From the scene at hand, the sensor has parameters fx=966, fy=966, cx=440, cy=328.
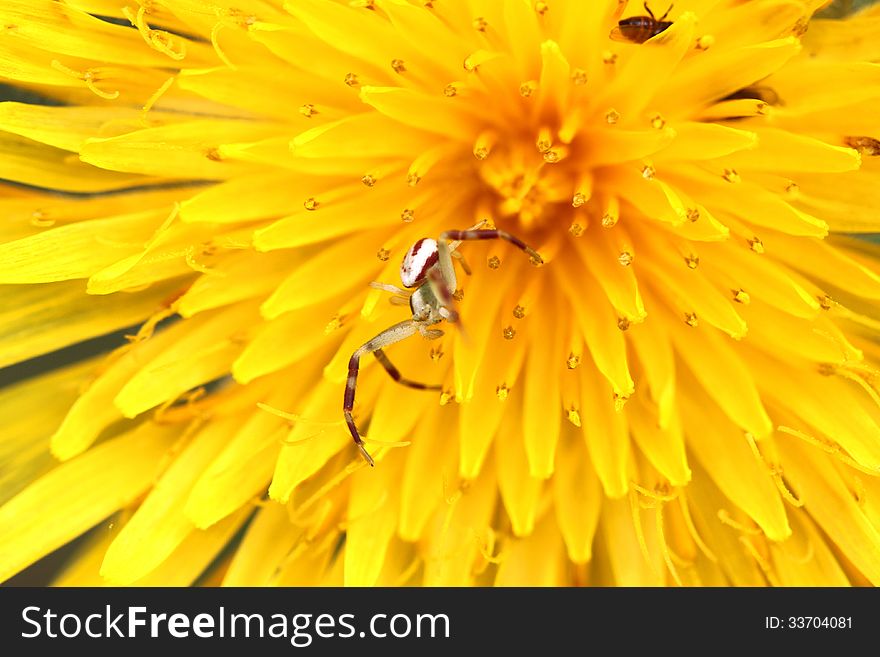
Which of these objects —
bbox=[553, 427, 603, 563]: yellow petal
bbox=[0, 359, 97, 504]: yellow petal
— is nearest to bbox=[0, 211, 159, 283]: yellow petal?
bbox=[0, 359, 97, 504]: yellow petal

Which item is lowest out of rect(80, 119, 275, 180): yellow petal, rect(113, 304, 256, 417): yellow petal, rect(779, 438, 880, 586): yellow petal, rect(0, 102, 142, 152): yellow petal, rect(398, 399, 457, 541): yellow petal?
rect(779, 438, 880, 586): yellow petal

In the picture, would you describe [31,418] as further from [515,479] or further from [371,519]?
[515,479]

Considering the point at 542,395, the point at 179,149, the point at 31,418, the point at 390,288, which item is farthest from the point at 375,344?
the point at 31,418

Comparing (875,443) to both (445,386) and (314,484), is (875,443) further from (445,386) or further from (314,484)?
(314,484)

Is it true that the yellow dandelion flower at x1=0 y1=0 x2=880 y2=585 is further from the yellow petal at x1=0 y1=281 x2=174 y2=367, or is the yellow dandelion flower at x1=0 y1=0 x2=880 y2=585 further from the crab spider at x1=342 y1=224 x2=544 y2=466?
the crab spider at x1=342 y1=224 x2=544 y2=466

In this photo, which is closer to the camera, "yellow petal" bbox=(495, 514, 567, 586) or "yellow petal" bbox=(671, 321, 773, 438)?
"yellow petal" bbox=(671, 321, 773, 438)

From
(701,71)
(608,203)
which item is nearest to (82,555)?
(608,203)
